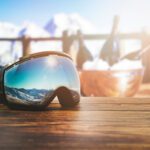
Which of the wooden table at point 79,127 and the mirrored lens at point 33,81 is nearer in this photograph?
the wooden table at point 79,127

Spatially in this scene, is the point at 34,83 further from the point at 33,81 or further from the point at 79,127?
the point at 79,127

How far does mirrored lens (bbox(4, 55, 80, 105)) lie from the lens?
2.67ft

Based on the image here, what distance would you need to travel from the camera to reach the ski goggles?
812mm

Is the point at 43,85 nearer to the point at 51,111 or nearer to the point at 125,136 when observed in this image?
the point at 51,111

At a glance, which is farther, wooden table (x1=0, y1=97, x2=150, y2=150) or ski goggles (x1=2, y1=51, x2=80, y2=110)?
ski goggles (x1=2, y1=51, x2=80, y2=110)

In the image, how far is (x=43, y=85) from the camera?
0.83 metres

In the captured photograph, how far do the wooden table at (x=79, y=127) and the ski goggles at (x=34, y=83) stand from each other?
0.10 ft

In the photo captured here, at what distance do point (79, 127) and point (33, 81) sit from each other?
0.87 ft

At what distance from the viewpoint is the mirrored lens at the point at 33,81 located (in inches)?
32.0

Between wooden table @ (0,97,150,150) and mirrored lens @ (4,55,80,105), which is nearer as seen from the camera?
wooden table @ (0,97,150,150)

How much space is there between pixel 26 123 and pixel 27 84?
0.20 meters

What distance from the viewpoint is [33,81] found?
2.69 feet

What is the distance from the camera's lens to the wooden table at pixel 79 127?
0.47 metres

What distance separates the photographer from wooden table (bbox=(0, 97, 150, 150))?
467mm
